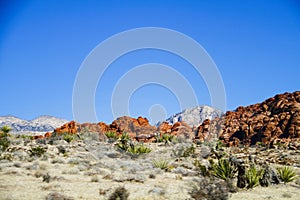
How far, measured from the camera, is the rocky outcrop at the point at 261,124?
4309 centimetres

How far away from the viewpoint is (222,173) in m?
14.8

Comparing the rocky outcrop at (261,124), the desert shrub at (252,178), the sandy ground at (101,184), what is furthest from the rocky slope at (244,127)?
the desert shrub at (252,178)

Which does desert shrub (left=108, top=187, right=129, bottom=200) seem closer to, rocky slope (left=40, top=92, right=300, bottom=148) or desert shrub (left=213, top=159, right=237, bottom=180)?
desert shrub (left=213, top=159, right=237, bottom=180)

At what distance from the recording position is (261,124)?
48.4 m

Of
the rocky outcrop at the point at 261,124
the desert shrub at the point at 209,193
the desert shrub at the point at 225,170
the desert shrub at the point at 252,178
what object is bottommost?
the desert shrub at the point at 209,193

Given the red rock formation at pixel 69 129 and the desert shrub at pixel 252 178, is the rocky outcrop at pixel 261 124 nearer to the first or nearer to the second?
the red rock formation at pixel 69 129

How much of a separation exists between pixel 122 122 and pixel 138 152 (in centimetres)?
3576

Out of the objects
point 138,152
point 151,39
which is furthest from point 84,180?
point 151,39

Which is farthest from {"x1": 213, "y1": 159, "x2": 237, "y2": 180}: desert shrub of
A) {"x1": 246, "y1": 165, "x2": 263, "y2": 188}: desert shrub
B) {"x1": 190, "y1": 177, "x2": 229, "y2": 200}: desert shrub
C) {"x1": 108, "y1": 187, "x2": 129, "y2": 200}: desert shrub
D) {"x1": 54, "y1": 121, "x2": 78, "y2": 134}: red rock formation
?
{"x1": 54, "y1": 121, "x2": 78, "y2": 134}: red rock formation

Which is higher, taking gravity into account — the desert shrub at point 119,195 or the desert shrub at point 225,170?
the desert shrub at point 225,170

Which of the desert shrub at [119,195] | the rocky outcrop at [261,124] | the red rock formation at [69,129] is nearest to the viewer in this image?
the desert shrub at [119,195]

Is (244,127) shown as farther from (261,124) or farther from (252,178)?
(252,178)

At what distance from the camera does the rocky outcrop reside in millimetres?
43094

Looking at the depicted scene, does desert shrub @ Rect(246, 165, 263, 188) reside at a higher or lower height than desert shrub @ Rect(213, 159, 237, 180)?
Answer: lower
